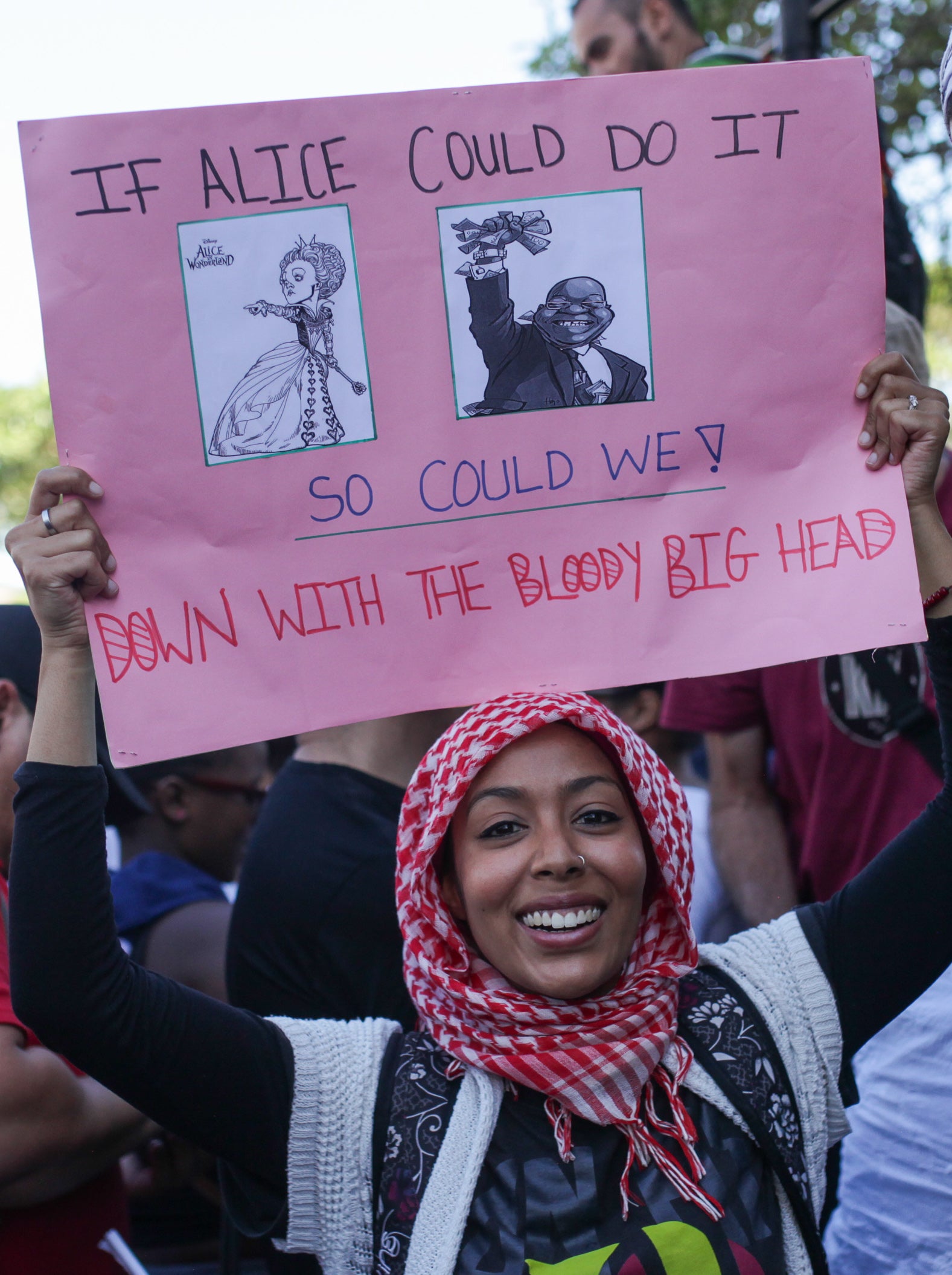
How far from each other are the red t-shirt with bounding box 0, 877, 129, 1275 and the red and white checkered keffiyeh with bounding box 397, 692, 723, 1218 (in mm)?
608

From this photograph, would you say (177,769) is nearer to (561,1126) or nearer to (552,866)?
(552,866)

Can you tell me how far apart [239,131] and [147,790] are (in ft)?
6.27

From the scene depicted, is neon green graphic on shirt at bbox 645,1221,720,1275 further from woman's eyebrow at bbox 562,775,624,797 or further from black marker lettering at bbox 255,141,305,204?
black marker lettering at bbox 255,141,305,204

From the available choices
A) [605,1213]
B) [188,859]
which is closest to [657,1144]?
[605,1213]

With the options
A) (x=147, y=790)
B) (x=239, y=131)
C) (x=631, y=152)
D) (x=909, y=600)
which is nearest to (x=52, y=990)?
(x=239, y=131)

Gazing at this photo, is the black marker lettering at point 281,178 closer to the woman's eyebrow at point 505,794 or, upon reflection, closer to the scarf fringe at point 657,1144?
the woman's eyebrow at point 505,794

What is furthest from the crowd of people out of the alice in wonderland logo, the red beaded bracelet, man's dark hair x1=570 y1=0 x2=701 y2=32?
man's dark hair x1=570 y1=0 x2=701 y2=32

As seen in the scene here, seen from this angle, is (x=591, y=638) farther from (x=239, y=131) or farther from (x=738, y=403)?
(x=239, y=131)

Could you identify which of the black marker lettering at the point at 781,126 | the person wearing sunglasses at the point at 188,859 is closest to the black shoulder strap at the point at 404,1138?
the person wearing sunglasses at the point at 188,859

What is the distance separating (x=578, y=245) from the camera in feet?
5.57

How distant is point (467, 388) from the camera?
5.56 ft

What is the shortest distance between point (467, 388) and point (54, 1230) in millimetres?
1428

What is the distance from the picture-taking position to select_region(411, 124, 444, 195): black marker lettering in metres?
1.66

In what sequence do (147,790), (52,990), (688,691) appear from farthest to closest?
(147,790) → (688,691) → (52,990)
